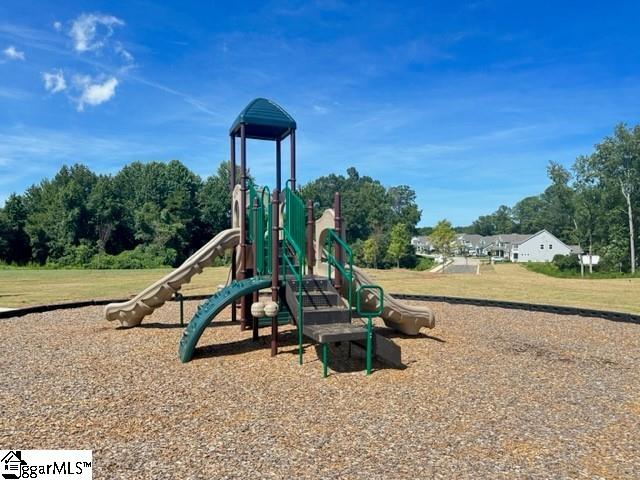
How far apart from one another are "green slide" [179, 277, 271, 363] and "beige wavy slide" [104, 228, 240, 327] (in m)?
1.68

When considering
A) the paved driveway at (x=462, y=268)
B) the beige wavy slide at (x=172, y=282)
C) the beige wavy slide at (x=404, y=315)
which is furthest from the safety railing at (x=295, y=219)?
the paved driveway at (x=462, y=268)

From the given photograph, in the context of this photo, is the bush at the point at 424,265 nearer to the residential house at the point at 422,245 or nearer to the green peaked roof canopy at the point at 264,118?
the residential house at the point at 422,245

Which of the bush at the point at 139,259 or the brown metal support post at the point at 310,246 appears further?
the bush at the point at 139,259

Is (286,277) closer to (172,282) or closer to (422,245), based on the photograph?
(172,282)

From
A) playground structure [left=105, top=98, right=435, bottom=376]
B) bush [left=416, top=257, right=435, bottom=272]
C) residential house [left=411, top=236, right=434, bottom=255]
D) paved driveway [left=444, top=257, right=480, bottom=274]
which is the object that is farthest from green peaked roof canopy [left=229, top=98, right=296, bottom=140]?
residential house [left=411, top=236, right=434, bottom=255]

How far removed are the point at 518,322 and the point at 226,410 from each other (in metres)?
8.43

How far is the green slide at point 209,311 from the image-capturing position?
7172mm

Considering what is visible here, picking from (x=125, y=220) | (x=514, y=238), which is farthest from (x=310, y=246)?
(x=514, y=238)

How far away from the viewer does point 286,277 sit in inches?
302

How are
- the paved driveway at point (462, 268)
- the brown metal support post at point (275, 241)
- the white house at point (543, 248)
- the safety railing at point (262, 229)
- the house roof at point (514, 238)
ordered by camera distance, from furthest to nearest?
the house roof at point (514, 238) → the white house at point (543, 248) → the paved driveway at point (462, 268) → the safety railing at point (262, 229) → the brown metal support post at point (275, 241)

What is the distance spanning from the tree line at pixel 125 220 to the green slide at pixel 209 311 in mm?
31054

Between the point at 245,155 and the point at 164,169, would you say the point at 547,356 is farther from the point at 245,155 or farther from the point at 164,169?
the point at 164,169

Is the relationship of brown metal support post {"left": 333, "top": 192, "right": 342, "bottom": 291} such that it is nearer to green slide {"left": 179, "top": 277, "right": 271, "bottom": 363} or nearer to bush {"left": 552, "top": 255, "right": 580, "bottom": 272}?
green slide {"left": 179, "top": 277, "right": 271, "bottom": 363}

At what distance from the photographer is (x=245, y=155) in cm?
898
